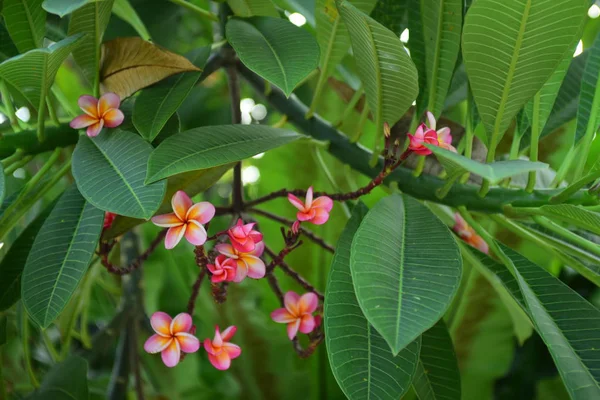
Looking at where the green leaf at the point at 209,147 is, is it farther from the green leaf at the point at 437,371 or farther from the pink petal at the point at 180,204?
the green leaf at the point at 437,371

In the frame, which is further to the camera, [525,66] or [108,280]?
[108,280]

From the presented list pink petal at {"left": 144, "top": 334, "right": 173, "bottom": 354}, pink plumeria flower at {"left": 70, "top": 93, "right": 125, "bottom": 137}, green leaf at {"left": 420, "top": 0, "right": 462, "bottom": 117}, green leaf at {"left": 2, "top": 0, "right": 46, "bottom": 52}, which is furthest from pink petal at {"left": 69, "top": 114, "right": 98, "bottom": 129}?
green leaf at {"left": 420, "top": 0, "right": 462, "bottom": 117}

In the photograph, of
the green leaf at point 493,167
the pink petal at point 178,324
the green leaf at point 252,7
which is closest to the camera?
the green leaf at point 493,167

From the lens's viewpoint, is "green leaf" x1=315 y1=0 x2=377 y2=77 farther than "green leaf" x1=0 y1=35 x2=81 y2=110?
Yes

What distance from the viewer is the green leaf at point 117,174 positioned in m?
0.48

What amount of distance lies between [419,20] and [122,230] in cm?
36

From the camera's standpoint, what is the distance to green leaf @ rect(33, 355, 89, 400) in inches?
29.3

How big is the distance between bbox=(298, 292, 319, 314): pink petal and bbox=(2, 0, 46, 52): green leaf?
1.21 ft

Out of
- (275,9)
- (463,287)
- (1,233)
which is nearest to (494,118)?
(275,9)

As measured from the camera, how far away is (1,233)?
2.11ft

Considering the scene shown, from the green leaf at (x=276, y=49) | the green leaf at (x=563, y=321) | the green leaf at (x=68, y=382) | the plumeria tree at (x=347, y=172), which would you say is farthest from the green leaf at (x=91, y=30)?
the green leaf at (x=563, y=321)

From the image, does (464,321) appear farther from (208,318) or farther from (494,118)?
(494,118)

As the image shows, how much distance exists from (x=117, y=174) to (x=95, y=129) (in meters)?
0.10

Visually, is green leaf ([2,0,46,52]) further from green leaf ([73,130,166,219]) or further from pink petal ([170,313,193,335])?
pink petal ([170,313,193,335])
